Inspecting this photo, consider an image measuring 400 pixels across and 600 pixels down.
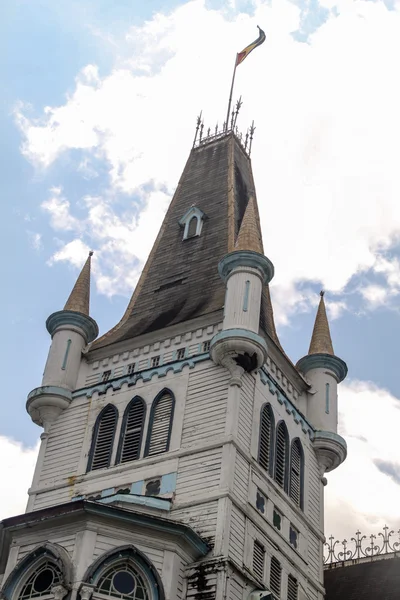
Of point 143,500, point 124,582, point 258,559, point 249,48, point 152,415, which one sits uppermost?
point 249,48

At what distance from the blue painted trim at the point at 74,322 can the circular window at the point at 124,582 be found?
14529 mm

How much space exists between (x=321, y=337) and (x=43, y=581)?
1908cm

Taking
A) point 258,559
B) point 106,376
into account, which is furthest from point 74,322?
point 258,559

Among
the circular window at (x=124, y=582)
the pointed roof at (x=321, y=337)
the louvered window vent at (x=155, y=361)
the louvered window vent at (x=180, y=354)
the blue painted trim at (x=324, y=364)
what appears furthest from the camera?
the pointed roof at (x=321, y=337)

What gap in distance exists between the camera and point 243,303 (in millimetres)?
42281

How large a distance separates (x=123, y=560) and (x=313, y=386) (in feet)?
50.2

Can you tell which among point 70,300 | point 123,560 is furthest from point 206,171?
point 123,560

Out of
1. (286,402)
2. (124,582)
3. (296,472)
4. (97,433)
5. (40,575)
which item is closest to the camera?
(124,582)

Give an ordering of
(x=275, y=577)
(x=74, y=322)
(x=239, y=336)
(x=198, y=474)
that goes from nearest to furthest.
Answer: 1. (x=198, y=474)
2. (x=275, y=577)
3. (x=239, y=336)
4. (x=74, y=322)

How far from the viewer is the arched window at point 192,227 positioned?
51.5 metres

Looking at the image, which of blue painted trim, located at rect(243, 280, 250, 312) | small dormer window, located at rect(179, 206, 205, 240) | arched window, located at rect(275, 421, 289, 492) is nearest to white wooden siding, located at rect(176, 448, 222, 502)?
arched window, located at rect(275, 421, 289, 492)

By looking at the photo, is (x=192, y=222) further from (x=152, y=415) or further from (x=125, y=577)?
(x=125, y=577)

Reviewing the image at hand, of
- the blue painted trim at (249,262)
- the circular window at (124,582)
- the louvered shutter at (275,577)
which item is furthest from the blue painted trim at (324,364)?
the circular window at (124,582)

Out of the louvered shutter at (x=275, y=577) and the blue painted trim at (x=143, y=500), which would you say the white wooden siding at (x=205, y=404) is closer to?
the blue painted trim at (x=143, y=500)
